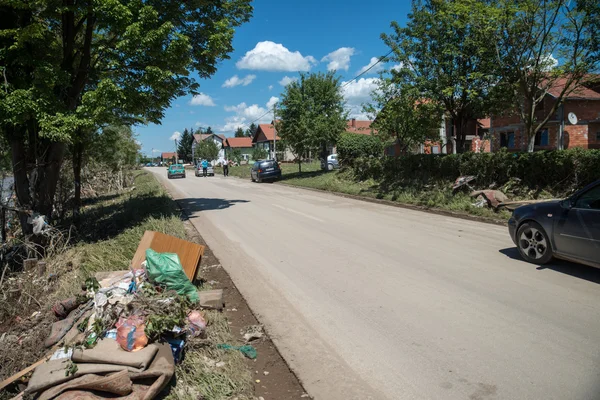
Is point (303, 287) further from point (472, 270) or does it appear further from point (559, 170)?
point (559, 170)

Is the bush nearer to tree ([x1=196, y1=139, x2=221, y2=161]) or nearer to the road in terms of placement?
the road

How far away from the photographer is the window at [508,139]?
25172 millimetres

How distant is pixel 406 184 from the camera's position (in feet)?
58.6

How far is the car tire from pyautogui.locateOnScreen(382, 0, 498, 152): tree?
7819mm

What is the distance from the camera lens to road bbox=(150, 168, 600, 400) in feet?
11.5

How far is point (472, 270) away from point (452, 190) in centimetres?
862

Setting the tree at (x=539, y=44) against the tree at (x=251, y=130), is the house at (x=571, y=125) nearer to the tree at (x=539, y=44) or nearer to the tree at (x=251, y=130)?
the tree at (x=539, y=44)

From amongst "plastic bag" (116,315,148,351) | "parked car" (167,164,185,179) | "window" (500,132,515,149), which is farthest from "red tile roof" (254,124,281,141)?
"plastic bag" (116,315,148,351)

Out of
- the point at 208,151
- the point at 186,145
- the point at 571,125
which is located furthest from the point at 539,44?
the point at 186,145

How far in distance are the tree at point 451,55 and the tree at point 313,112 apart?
12.1m

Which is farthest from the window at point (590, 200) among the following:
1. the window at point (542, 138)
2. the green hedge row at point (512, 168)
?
the window at point (542, 138)

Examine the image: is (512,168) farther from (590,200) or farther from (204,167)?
(204,167)

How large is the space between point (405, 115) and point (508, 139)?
1244cm

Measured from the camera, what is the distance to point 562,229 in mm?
6004
